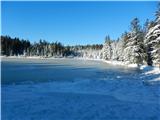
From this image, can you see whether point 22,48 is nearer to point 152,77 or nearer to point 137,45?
point 137,45

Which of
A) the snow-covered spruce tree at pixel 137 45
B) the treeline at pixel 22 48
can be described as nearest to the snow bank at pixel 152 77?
the snow-covered spruce tree at pixel 137 45

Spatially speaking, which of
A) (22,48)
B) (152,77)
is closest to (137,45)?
(152,77)

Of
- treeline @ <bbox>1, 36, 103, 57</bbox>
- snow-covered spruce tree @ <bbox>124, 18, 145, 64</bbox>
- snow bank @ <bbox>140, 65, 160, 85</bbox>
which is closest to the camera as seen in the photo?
snow bank @ <bbox>140, 65, 160, 85</bbox>

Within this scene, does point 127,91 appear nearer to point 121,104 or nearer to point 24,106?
Result: point 121,104

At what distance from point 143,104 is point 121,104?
1250 mm

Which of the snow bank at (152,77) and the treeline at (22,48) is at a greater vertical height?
the treeline at (22,48)

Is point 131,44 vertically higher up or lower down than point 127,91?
higher up

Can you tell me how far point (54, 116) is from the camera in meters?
12.6

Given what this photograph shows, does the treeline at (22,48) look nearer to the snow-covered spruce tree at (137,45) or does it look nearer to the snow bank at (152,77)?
the snow-covered spruce tree at (137,45)

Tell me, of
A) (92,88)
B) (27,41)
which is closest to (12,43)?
(27,41)

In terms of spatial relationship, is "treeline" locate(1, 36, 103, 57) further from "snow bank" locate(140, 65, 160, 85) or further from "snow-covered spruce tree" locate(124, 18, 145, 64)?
"snow bank" locate(140, 65, 160, 85)

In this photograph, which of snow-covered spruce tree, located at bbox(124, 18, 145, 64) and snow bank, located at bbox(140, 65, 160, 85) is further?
snow-covered spruce tree, located at bbox(124, 18, 145, 64)

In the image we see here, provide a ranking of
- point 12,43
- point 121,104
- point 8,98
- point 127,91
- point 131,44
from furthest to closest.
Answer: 1. point 12,43
2. point 131,44
3. point 127,91
4. point 8,98
5. point 121,104

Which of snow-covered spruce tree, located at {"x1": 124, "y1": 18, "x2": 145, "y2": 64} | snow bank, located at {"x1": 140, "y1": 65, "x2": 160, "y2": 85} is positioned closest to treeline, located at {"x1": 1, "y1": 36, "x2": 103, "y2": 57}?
snow-covered spruce tree, located at {"x1": 124, "y1": 18, "x2": 145, "y2": 64}
